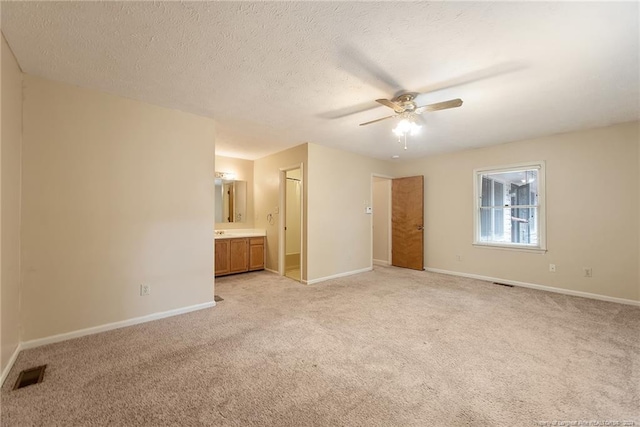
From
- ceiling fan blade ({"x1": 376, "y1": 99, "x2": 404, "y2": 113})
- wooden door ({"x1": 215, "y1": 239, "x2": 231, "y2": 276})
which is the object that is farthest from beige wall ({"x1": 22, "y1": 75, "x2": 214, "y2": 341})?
ceiling fan blade ({"x1": 376, "y1": 99, "x2": 404, "y2": 113})

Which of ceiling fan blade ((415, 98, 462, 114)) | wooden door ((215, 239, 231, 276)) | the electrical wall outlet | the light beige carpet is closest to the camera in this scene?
the light beige carpet

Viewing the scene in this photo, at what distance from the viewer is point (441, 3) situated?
1576 mm

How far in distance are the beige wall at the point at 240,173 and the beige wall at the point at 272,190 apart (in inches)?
5.2

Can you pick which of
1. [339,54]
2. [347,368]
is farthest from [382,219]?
[339,54]

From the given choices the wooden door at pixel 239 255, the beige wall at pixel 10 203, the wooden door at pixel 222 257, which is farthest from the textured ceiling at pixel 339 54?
the wooden door at pixel 239 255

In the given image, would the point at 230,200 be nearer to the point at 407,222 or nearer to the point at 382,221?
the point at 382,221

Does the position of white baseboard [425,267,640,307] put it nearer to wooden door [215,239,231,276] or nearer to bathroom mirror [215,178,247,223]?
wooden door [215,239,231,276]

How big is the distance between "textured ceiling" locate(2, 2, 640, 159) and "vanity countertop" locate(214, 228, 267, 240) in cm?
256

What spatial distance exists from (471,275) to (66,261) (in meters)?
5.97

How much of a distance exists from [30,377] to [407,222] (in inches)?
231

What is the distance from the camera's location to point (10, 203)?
209 cm

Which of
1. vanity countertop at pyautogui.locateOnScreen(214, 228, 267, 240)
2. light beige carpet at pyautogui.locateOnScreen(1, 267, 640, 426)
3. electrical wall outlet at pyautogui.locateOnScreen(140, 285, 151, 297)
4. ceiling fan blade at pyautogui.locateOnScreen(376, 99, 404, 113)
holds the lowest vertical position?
light beige carpet at pyautogui.locateOnScreen(1, 267, 640, 426)

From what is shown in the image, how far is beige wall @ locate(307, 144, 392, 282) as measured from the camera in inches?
183

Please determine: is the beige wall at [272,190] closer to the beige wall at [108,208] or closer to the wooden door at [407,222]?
the beige wall at [108,208]
